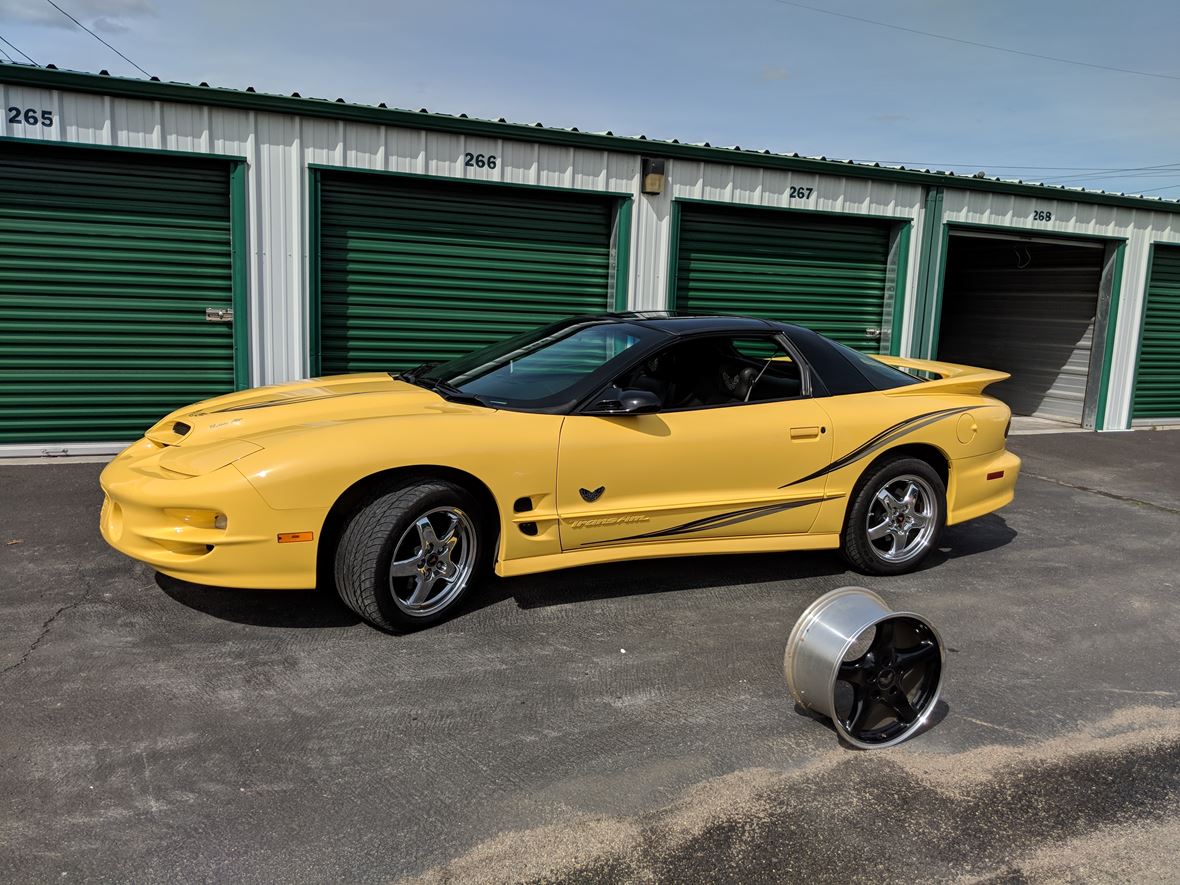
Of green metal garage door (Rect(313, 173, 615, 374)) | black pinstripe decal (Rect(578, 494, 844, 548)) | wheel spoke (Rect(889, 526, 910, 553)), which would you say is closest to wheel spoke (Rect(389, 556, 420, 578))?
black pinstripe decal (Rect(578, 494, 844, 548))

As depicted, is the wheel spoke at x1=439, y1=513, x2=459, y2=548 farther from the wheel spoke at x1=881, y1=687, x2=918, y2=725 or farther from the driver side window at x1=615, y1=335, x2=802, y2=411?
the wheel spoke at x1=881, y1=687, x2=918, y2=725

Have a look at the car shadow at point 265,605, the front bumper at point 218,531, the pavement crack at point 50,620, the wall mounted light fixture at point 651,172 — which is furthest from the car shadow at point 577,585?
the wall mounted light fixture at point 651,172

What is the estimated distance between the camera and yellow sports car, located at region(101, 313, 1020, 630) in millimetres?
4059

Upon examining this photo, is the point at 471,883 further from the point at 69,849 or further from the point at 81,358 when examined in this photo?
the point at 81,358

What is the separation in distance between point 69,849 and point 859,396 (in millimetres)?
4377

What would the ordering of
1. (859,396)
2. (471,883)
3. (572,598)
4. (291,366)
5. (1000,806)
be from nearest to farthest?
1. (471,883)
2. (1000,806)
3. (572,598)
4. (859,396)
5. (291,366)

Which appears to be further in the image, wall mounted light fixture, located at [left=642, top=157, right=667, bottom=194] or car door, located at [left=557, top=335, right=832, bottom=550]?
wall mounted light fixture, located at [left=642, top=157, right=667, bottom=194]

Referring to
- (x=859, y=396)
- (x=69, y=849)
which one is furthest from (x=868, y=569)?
(x=69, y=849)

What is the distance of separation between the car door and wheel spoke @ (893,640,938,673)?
153 centimetres

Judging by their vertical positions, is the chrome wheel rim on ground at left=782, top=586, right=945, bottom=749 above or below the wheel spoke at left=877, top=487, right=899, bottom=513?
below

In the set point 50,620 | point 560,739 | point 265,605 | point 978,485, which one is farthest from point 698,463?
point 50,620

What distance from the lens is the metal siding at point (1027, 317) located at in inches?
524

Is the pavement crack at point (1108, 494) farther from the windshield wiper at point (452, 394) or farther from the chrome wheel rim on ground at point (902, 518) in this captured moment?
the windshield wiper at point (452, 394)

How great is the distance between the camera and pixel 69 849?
8.64 feet
